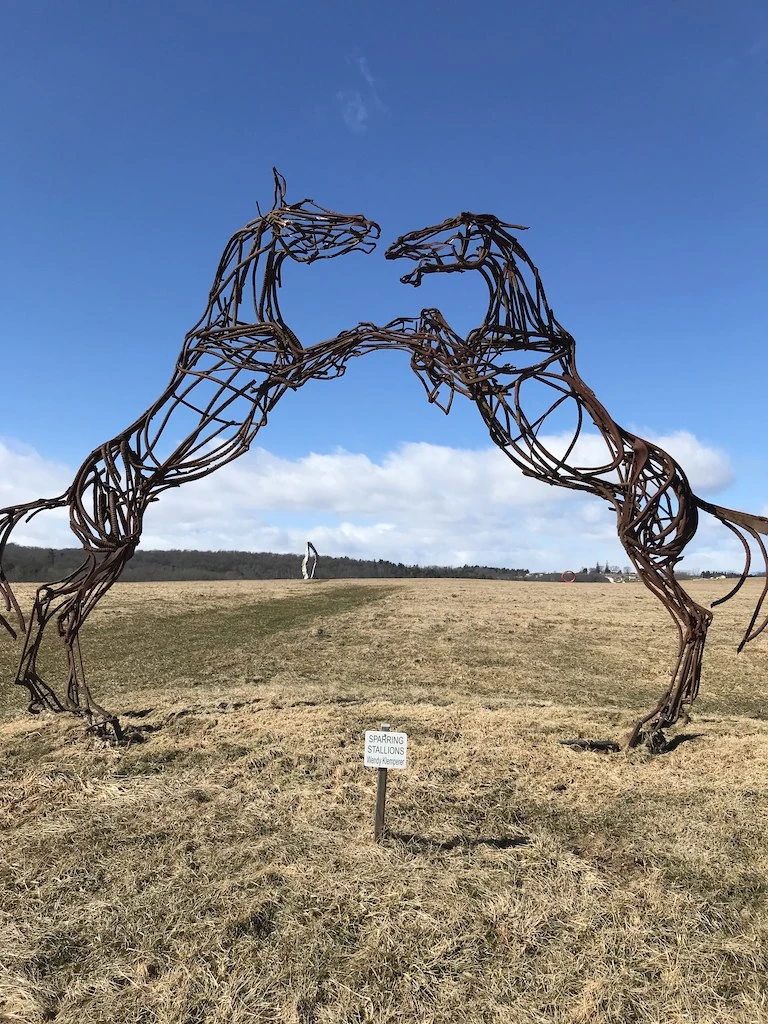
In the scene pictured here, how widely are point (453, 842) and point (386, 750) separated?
0.87 m

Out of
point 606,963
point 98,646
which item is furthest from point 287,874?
point 98,646

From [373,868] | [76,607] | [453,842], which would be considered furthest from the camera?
[76,607]

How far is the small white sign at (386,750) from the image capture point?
440cm

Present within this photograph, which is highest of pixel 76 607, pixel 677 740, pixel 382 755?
pixel 76 607

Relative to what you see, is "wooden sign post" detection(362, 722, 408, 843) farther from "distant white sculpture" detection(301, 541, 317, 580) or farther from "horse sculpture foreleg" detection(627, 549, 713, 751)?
"distant white sculpture" detection(301, 541, 317, 580)

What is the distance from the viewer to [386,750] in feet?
14.5

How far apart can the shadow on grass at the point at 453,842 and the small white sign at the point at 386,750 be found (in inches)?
24.1

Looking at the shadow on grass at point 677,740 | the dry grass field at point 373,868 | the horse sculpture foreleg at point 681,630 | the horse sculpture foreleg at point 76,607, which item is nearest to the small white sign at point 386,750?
the dry grass field at point 373,868

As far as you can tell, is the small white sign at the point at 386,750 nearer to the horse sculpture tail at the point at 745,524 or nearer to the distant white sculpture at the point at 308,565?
the horse sculpture tail at the point at 745,524

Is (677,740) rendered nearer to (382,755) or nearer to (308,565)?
(382,755)

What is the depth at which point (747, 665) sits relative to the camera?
13.4 metres

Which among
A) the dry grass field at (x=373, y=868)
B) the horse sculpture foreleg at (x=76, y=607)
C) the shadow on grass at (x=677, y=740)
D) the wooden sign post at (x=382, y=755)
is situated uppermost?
the horse sculpture foreleg at (x=76, y=607)

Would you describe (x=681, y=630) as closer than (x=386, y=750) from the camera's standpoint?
No

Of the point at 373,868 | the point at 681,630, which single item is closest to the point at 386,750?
the point at 373,868
